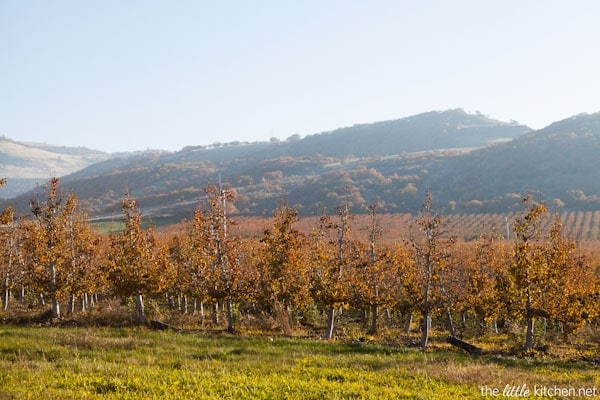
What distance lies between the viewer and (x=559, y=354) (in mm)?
24016

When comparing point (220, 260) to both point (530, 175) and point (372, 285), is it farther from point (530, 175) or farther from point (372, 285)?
point (530, 175)

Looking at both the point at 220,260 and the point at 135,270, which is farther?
the point at 135,270

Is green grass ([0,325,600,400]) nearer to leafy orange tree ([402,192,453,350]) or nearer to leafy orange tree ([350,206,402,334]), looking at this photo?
leafy orange tree ([402,192,453,350])

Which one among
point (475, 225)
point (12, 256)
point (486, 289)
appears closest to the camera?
point (486, 289)

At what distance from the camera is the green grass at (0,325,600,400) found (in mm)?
11633

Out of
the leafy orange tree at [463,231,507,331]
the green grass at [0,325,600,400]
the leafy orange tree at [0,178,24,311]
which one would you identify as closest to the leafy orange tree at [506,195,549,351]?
the leafy orange tree at [463,231,507,331]

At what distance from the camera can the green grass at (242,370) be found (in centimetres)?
1163

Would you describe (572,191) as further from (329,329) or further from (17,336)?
(17,336)

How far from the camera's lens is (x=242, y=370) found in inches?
576

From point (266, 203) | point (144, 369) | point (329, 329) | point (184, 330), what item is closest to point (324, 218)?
point (329, 329)

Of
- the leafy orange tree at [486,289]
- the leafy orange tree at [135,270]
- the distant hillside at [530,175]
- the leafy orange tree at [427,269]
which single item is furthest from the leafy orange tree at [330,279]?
the distant hillside at [530,175]

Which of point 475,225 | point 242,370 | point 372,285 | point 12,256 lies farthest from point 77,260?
point 475,225

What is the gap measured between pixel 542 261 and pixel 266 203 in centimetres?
14274

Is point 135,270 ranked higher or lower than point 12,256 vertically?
higher
